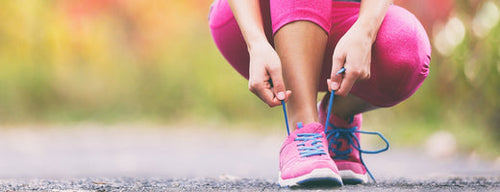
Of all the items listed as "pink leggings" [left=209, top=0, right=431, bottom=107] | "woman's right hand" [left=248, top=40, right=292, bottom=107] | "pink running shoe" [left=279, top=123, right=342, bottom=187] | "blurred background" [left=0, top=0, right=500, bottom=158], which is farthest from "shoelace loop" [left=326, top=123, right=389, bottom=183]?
"blurred background" [left=0, top=0, right=500, bottom=158]

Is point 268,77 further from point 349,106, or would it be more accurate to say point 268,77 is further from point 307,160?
point 349,106

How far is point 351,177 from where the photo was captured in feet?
5.15

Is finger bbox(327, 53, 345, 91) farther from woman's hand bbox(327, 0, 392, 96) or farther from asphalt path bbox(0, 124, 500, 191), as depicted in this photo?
asphalt path bbox(0, 124, 500, 191)

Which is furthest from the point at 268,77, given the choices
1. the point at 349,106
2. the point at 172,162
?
the point at 172,162

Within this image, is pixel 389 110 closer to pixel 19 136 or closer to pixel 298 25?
pixel 19 136

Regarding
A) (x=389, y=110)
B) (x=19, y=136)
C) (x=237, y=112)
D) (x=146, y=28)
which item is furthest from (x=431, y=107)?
(x=146, y=28)

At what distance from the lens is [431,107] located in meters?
4.17

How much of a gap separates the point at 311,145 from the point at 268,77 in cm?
17

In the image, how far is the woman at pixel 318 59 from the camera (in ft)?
4.18

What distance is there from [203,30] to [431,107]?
3114 millimetres

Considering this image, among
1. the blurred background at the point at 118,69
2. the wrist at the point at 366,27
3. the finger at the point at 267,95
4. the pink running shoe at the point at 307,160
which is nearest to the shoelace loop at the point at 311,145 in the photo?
the pink running shoe at the point at 307,160

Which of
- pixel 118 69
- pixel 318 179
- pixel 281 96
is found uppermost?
pixel 118 69

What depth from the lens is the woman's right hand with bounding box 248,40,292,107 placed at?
4.18ft

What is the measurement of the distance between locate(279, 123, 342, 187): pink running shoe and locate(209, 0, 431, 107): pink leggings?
0.21 meters
